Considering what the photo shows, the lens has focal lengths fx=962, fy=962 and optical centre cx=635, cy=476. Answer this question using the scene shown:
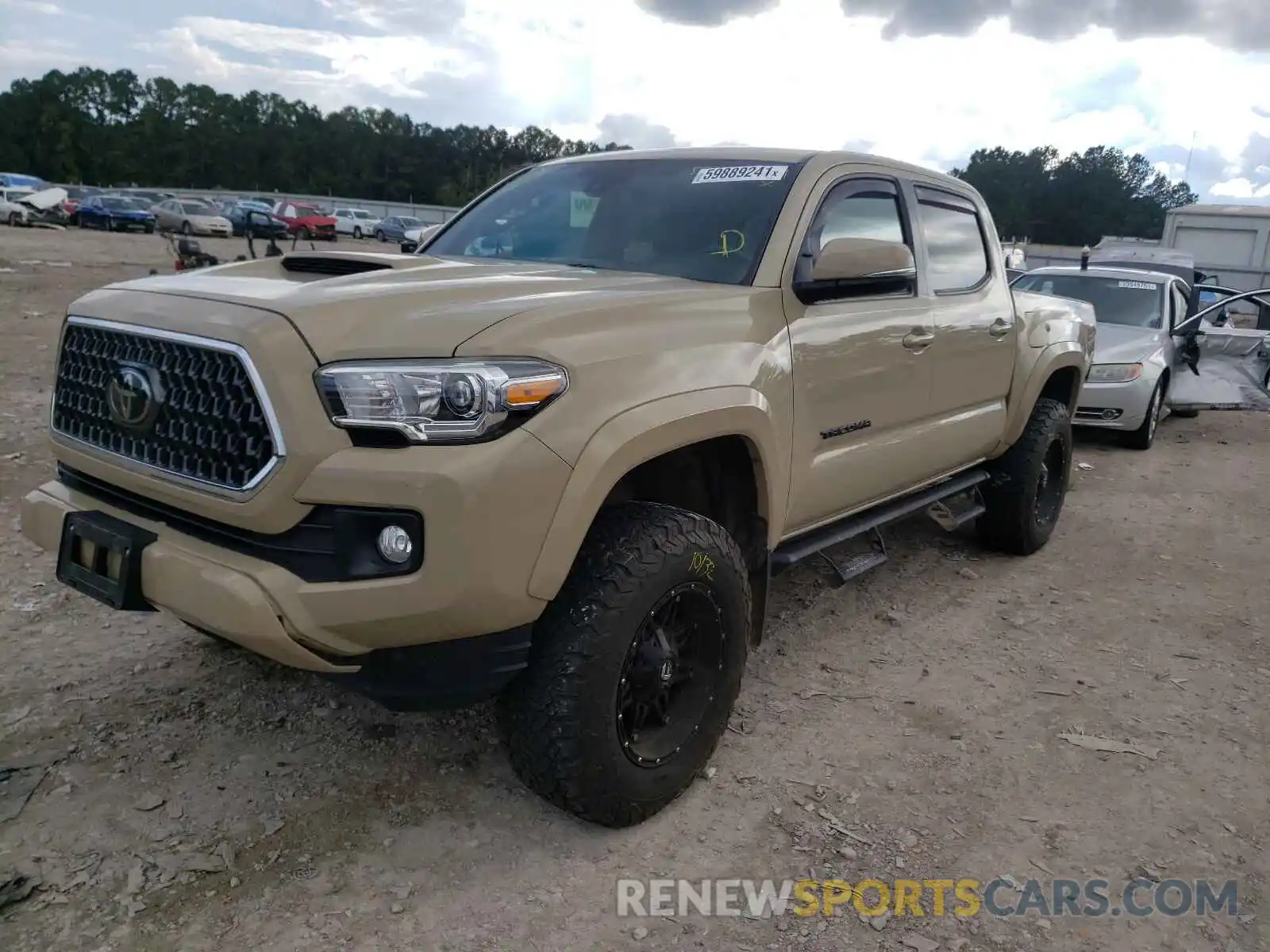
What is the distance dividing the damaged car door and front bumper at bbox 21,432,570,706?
A: 28.8 ft

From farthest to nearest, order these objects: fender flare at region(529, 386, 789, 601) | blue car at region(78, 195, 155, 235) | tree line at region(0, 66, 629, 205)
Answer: tree line at region(0, 66, 629, 205) < blue car at region(78, 195, 155, 235) < fender flare at region(529, 386, 789, 601)

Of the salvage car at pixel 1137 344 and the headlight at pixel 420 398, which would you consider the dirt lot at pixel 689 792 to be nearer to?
the headlight at pixel 420 398

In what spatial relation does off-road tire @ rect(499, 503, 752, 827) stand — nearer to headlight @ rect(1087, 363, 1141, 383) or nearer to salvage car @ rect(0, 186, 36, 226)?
headlight @ rect(1087, 363, 1141, 383)

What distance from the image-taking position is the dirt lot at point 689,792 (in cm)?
244

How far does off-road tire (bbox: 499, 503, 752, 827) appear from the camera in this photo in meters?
2.51

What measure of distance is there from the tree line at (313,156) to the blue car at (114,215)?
1674 inches

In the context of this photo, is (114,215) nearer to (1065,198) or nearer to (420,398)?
(420,398)

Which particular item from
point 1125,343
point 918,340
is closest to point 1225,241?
point 1125,343

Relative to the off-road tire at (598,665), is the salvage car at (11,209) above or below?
above

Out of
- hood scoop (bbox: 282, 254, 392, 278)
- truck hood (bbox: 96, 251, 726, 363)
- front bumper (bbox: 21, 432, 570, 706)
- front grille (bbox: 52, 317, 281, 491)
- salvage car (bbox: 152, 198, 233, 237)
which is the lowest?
front bumper (bbox: 21, 432, 570, 706)

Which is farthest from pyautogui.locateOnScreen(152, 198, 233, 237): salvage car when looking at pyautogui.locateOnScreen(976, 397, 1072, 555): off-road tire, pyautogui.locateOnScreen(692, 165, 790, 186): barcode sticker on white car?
pyautogui.locateOnScreen(692, 165, 790, 186): barcode sticker on white car

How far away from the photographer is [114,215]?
37.8m

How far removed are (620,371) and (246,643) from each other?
1133 millimetres

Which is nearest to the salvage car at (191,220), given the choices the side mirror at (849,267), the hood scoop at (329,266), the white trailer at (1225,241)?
the white trailer at (1225,241)
